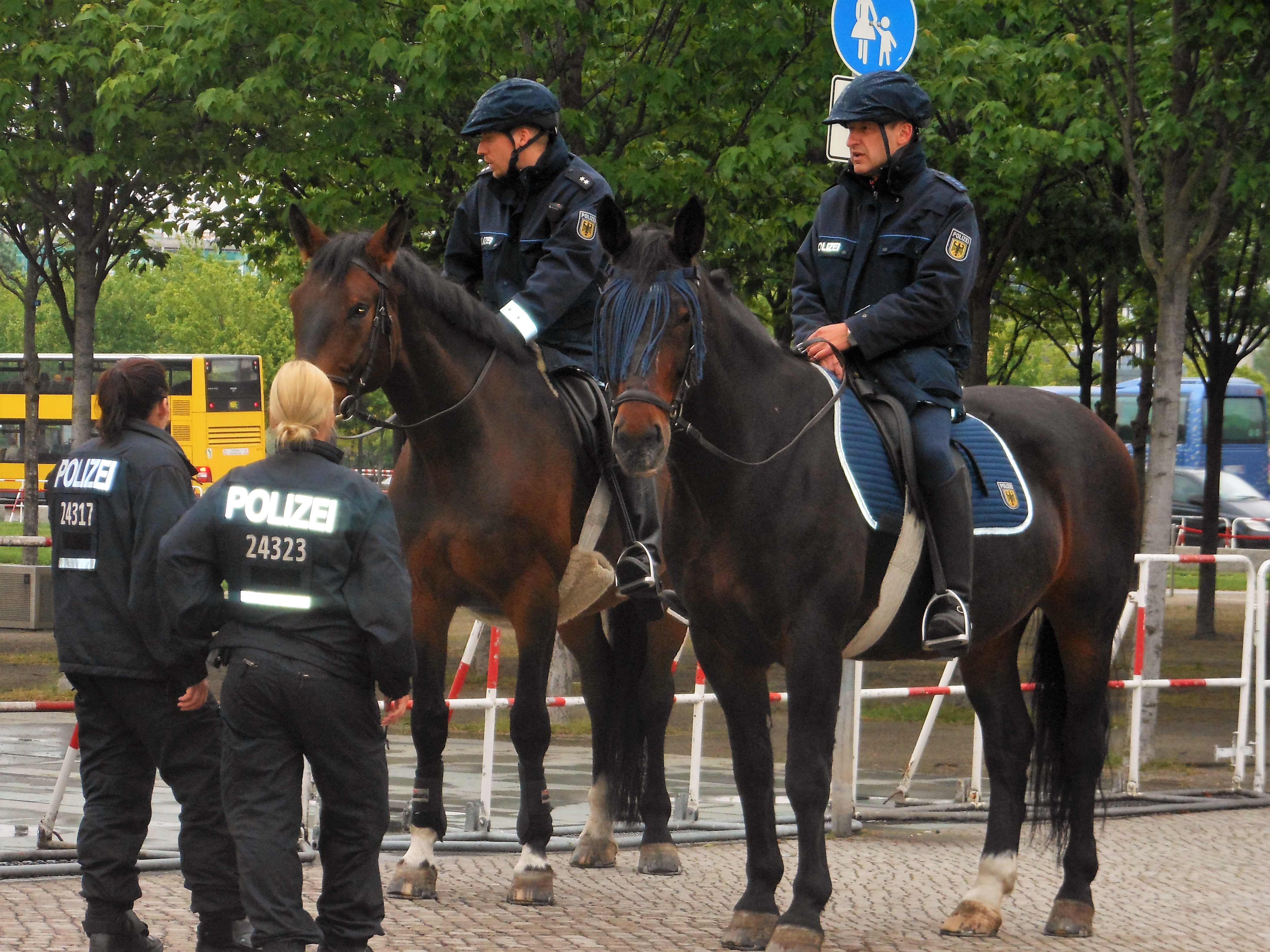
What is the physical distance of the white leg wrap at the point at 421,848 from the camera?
7168mm

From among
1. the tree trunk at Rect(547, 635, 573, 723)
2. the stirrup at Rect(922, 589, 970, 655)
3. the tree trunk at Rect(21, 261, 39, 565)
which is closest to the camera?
the stirrup at Rect(922, 589, 970, 655)

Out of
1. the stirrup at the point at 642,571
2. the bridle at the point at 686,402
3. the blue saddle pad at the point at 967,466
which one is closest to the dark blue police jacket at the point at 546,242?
the stirrup at the point at 642,571

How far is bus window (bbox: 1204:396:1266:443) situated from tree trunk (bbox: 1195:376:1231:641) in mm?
34826

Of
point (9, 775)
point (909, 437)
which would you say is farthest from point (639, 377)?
point (9, 775)

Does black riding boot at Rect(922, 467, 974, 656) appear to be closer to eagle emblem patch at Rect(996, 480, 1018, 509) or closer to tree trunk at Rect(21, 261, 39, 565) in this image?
eagle emblem patch at Rect(996, 480, 1018, 509)

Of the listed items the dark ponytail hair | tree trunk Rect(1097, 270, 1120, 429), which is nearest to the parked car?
tree trunk Rect(1097, 270, 1120, 429)

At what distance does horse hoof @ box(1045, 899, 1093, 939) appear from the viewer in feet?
22.2

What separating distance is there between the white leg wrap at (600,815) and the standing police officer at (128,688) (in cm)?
257

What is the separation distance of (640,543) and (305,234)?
183cm

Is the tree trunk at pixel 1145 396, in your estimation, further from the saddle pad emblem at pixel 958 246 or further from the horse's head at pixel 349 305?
the horse's head at pixel 349 305

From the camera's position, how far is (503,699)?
8719 millimetres

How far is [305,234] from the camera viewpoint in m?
6.67

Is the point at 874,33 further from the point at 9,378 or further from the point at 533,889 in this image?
the point at 9,378

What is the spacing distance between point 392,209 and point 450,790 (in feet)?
19.6
